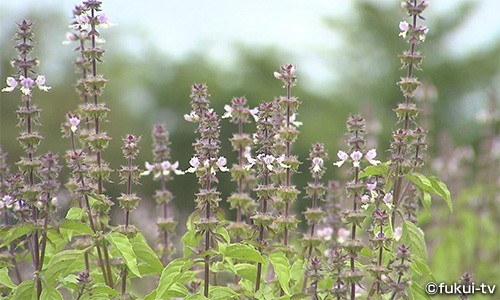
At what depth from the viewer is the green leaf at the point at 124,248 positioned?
3.69 m

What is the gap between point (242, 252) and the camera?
145 inches

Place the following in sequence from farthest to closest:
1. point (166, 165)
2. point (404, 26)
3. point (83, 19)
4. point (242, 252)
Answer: point (166, 165) → point (404, 26) → point (83, 19) → point (242, 252)

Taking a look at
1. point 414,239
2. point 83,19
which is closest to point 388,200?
point 414,239

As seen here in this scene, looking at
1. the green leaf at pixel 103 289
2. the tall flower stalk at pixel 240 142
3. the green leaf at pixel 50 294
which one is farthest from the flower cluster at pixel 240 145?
the green leaf at pixel 50 294

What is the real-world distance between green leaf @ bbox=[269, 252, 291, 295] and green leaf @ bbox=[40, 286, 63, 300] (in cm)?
97

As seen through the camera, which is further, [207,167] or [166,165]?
[166,165]

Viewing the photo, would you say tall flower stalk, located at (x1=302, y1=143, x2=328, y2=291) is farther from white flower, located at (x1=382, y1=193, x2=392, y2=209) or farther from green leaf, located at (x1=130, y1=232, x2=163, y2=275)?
green leaf, located at (x1=130, y1=232, x2=163, y2=275)

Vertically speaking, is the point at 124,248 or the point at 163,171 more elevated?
the point at 163,171

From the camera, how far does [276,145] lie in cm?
417

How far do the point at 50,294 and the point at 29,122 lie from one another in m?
0.82

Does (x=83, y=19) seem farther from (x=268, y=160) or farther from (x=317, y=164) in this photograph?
(x=317, y=164)

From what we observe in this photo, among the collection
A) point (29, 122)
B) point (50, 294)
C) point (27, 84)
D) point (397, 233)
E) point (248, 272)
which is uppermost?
point (27, 84)

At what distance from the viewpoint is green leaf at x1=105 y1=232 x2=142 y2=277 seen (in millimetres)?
3691

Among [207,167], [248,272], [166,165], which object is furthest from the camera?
[166,165]
